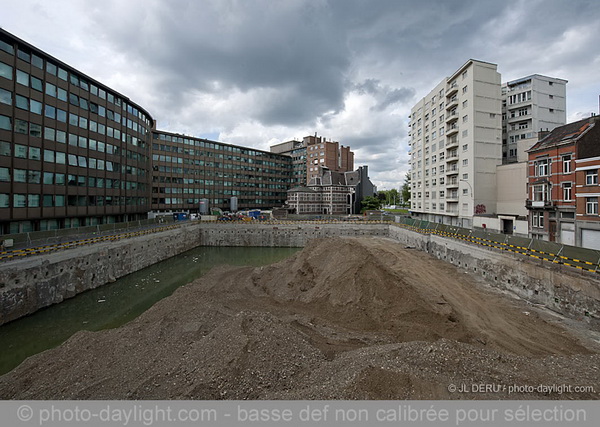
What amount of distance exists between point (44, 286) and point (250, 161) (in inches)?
Answer: 2948

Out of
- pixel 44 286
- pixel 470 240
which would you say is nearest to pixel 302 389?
pixel 44 286

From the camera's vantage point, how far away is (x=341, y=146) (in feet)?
333

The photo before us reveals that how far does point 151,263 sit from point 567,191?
1892 inches

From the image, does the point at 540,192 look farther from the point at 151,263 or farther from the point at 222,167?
the point at 222,167

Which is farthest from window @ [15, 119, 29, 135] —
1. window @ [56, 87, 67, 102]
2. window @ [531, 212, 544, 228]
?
window @ [531, 212, 544, 228]

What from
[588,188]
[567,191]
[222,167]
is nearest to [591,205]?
[588,188]

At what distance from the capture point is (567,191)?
25.5 meters

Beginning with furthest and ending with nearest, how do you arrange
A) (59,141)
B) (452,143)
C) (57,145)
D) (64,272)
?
(452,143)
(59,141)
(57,145)
(64,272)

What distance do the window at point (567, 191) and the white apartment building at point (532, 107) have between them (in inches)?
968

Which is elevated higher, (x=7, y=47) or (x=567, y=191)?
(x=7, y=47)

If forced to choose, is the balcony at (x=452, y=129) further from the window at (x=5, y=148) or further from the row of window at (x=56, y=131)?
the window at (x=5, y=148)

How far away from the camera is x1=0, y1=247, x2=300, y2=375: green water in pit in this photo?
15.6m

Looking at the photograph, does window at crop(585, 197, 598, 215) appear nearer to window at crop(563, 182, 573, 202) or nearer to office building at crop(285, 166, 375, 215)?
window at crop(563, 182, 573, 202)

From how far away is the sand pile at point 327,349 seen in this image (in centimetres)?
818
